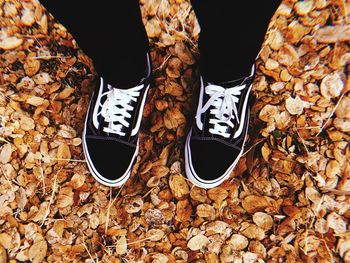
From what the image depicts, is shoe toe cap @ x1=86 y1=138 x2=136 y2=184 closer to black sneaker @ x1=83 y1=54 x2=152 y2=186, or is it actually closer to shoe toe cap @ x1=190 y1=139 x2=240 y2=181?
black sneaker @ x1=83 y1=54 x2=152 y2=186

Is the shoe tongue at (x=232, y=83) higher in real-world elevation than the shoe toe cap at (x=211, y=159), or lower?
higher

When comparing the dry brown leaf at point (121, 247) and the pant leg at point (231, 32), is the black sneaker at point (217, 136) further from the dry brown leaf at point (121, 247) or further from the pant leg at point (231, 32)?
the dry brown leaf at point (121, 247)

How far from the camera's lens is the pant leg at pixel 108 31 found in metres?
0.76

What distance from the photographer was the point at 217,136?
1048 millimetres

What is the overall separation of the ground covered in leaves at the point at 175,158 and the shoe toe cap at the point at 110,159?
7 centimetres

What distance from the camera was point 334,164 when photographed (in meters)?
1.07

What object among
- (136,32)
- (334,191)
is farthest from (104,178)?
(334,191)

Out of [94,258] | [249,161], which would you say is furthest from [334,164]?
[94,258]

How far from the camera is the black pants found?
2.52ft

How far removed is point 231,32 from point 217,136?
330 mm

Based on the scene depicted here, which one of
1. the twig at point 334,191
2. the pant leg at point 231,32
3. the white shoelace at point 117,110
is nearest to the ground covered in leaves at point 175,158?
the twig at point 334,191

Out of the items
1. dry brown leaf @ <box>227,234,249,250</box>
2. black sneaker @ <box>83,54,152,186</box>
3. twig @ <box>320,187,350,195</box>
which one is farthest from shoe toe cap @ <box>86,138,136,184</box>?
twig @ <box>320,187,350,195</box>

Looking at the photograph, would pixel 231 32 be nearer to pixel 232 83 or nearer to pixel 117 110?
pixel 232 83

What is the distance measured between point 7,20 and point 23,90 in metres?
0.26
